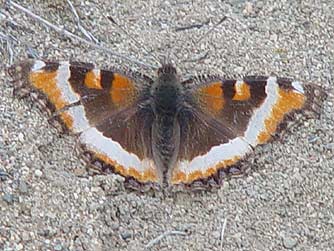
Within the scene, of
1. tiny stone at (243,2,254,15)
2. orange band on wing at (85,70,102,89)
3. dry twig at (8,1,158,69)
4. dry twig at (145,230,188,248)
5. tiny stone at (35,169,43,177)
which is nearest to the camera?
dry twig at (145,230,188,248)

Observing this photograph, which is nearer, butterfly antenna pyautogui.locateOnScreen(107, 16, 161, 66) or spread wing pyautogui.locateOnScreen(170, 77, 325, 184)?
spread wing pyautogui.locateOnScreen(170, 77, 325, 184)

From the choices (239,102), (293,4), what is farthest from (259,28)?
(239,102)

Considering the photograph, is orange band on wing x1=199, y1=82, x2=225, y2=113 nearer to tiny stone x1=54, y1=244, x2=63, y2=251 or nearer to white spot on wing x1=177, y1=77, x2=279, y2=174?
white spot on wing x1=177, y1=77, x2=279, y2=174

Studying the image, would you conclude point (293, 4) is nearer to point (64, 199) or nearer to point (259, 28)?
point (259, 28)

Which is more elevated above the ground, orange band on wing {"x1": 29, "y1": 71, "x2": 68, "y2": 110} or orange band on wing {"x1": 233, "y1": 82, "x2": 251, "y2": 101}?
orange band on wing {"x1": 233, "y1": 82, "x2": 251, "y2": 101}

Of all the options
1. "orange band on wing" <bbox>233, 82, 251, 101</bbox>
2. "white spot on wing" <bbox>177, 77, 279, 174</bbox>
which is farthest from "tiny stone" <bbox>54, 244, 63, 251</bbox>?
"orange band on wing" <bbox>233, 82, 251, 101</bbox>

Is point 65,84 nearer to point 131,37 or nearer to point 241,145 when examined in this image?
point 131,37

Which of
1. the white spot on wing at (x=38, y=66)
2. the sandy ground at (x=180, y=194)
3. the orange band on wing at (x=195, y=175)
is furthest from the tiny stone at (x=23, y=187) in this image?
the orange band on wing at (x=195, y=175)
